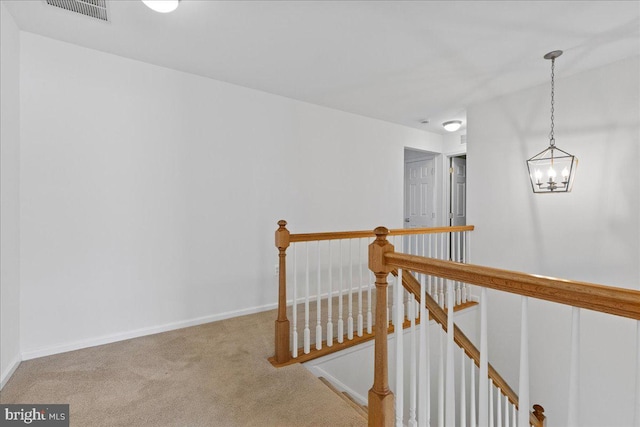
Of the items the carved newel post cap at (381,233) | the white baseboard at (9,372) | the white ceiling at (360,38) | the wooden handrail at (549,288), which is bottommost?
the white baseboard at (9,372)

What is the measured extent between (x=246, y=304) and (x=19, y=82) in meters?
2.53

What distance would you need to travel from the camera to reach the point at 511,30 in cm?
225

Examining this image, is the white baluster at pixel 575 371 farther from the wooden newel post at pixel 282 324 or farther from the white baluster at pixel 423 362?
the wooden newel post at pixel 282 324

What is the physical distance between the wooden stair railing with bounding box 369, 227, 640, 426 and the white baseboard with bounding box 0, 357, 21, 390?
7.40 ft

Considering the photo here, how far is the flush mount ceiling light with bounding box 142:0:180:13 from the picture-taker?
187 centimetres

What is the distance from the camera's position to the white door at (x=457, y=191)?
5.17 meters

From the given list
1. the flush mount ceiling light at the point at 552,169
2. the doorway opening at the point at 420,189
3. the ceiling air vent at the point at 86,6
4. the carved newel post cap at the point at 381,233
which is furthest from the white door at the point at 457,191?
the ceiling air vent at the point at 86,6

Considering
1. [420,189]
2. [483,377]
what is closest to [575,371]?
[483,377]

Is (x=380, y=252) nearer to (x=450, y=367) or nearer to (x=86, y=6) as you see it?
(x=450, y=367)

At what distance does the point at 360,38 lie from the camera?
2352mm

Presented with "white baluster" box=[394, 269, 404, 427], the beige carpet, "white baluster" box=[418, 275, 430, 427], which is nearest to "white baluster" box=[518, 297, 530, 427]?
"white baluster" box=[418, 275, 430, 427]

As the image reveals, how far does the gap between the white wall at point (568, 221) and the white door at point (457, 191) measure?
1263mm

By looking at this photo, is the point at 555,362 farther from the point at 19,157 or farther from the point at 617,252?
the point at 19,157

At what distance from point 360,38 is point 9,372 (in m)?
3.32
